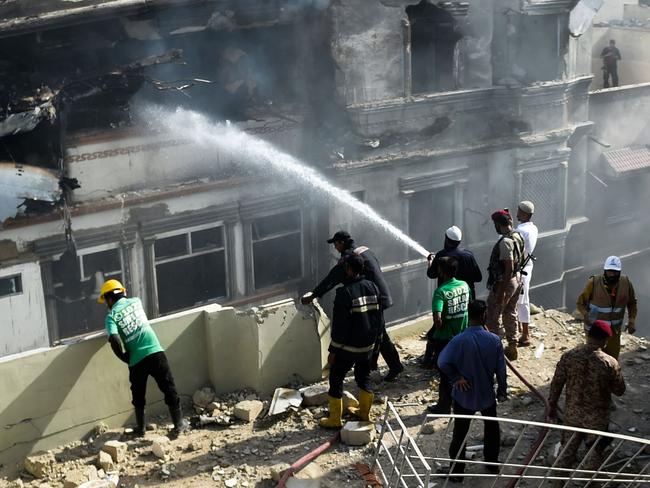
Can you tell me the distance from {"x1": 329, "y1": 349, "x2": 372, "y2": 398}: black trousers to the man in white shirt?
2.50 metres

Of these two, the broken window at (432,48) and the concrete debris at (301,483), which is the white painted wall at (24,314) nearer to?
the concrete debris at (301,483)

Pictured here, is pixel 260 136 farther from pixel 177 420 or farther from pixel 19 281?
pixel 177 420

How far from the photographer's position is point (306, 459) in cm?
772

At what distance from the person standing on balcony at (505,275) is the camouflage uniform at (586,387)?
8.24ft

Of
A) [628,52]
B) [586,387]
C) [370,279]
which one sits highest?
[628,52]

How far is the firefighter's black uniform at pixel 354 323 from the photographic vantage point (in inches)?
310

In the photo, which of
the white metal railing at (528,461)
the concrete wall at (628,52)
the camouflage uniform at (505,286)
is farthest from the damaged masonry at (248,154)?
the concrete wall at (628,52)

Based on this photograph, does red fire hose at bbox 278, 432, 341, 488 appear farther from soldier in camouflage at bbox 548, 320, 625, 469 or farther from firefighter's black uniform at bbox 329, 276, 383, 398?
soldier in camouflage at bbox 548, 320, 625, 469

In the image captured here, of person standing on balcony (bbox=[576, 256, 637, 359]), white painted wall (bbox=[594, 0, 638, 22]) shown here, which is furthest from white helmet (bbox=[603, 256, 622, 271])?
white painted wall (bbox=[594, 0, 638, 22])

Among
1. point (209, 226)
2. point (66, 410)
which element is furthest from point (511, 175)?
point (66, 410)

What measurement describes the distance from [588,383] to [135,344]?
12.6 ft

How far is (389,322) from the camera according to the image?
16328 mm

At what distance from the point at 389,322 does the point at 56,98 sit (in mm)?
7074

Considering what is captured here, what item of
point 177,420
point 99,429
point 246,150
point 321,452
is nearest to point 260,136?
point 246,150
